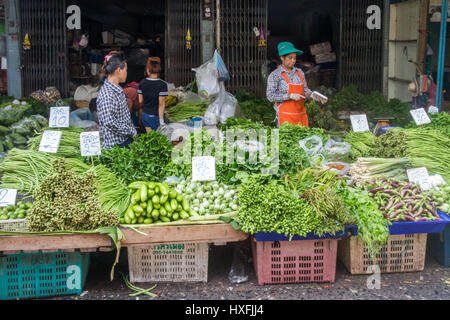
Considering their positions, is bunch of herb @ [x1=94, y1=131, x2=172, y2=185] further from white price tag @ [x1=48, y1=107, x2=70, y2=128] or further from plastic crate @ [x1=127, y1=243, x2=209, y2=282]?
plastic crate @ [x1=127, y1=243, x2=209, y2=282]

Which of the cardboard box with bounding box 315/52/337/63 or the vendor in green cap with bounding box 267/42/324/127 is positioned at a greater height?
the cardboard box with bounding box 315/52/337/63

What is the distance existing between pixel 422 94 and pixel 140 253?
202 inches

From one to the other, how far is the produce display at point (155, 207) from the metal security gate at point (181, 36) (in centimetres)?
511

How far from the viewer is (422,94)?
23.9 ft

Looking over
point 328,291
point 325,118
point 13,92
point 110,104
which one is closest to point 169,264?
point 328,291

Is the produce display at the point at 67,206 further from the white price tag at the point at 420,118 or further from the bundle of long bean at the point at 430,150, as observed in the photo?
the white price tag at the point at 420,118

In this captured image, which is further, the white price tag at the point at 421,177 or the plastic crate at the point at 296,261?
the white price tag at the point at 421,177

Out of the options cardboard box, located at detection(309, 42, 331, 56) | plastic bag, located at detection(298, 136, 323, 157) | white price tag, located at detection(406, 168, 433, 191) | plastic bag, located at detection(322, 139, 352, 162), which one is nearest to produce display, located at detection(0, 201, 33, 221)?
plastic bag, located at detection(298, 136, 323, 157)

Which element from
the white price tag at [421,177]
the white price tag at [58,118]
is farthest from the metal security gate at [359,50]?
the white price tag at [58,118]

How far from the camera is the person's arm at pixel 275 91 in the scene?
255 inches

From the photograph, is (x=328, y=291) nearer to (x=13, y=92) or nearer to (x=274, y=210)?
(x=274, y=210)

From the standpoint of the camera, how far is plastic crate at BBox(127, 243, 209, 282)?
4.44 metres

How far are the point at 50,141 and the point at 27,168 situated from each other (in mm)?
383

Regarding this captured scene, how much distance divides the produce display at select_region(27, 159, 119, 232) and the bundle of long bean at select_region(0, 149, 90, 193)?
1.63ft
